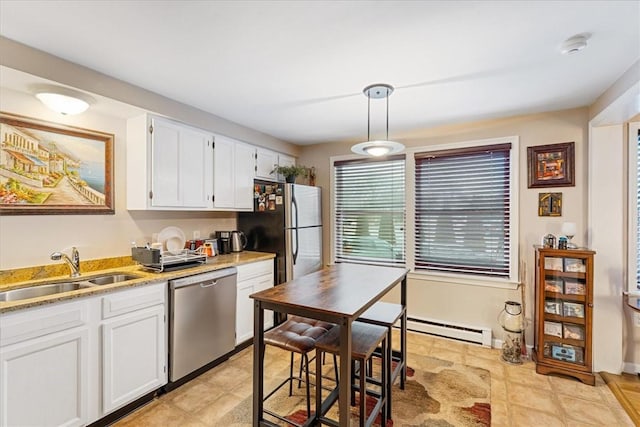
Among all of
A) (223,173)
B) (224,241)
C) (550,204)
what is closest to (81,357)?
(224,241)

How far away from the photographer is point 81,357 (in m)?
1.85

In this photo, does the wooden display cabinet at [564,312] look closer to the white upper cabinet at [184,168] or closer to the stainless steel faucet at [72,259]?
the white upper cabinet at [184,168]

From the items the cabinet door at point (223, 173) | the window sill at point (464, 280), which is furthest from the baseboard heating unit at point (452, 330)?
the cabinet door at point (223, 173)

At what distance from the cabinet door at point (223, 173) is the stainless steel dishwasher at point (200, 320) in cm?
81

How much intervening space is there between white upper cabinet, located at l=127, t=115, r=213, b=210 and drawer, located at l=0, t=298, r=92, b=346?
100 centimetres

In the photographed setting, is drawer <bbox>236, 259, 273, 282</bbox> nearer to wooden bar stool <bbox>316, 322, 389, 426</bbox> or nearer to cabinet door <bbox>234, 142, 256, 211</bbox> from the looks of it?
cabinet door <bbox>234, 142, 256, 211</bbox>

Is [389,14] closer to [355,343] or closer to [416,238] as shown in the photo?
[355,343]

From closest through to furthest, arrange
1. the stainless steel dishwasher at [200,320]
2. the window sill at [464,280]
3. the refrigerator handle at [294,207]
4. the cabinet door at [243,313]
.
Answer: the stainless steel dishwasher at [200,320] < the cabinet door at [243,313] < the window sill at [464,280] < the refrigerator handle at [294,207]

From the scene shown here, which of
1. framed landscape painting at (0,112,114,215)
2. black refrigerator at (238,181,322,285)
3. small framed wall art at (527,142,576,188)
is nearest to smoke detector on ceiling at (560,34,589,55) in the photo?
small framed wall art at (527,142,576,188)

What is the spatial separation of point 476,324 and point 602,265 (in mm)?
1274

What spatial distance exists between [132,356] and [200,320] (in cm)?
55

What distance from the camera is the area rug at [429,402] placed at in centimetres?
205

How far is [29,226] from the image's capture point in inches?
84.4

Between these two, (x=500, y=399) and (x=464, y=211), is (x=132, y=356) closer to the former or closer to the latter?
(x=500, y=399)
